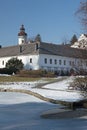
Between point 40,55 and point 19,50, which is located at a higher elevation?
point 19,50

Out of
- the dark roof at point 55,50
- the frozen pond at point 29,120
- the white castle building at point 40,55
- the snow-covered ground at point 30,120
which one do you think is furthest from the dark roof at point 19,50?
the frozen pond at point 29,120

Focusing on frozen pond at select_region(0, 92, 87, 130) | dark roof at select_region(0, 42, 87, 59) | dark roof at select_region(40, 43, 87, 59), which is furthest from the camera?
dark roof at select_region(40, 43, 87, 59)

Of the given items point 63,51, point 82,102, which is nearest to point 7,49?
point 63,51

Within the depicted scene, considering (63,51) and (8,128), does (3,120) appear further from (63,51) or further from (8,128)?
(63,51)

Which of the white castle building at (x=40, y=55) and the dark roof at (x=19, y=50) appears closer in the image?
the white castle building at (x=40, y=55)

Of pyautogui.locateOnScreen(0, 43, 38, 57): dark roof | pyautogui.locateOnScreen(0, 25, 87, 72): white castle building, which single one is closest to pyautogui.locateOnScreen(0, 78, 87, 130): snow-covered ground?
pyautogui.locateOnScreen(0, 25, 87, 72): white castle building

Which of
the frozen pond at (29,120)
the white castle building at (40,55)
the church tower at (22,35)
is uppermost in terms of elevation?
the church tower at (22,35)

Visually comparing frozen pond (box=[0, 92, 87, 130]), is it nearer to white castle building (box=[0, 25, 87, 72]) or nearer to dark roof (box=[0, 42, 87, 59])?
white castle building (box=[0, 25, 87, 72])

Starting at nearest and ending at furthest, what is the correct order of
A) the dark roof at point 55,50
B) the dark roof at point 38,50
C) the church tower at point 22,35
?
the dark roof at point 38,50 < the dark roof at point 55,50 < the church tower at point 22,35

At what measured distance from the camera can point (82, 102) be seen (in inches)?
809

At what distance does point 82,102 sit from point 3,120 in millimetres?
6341

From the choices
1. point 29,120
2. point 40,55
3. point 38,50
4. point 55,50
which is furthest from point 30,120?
point 55,50

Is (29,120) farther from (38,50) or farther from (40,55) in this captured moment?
(38,50)

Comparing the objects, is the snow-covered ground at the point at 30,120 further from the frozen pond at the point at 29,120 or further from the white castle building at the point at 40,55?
the white castle building at the point at 40,55
